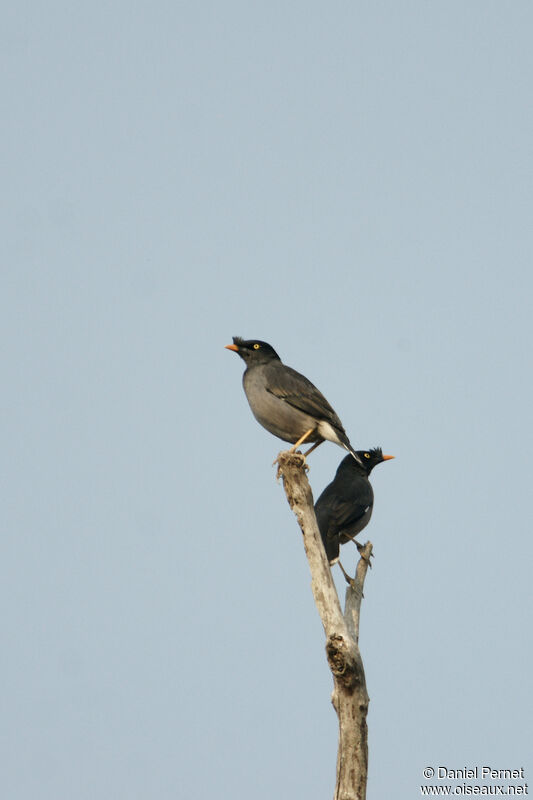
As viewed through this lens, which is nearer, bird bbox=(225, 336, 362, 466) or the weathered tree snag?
the weathered tree snag

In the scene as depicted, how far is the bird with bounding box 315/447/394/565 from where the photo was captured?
11.6 meters

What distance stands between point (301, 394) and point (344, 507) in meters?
2.09

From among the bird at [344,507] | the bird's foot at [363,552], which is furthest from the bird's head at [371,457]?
the bird's foot at [363,552]

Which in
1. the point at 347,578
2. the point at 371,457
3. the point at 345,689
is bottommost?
the point at 345,689

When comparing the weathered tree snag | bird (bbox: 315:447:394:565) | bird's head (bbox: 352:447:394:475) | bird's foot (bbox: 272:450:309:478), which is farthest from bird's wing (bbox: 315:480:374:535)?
the weathered tree snag

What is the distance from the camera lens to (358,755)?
7.41 metres

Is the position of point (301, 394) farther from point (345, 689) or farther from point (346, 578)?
point (345, 689)

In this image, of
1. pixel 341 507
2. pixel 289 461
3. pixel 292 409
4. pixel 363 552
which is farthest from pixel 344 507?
pixel 289 461

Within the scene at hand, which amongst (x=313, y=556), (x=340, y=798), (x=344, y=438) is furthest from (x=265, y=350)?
(x=340, y=798)

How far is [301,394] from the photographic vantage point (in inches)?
418

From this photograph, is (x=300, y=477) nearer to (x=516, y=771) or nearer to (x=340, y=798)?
(x=340, y=798)

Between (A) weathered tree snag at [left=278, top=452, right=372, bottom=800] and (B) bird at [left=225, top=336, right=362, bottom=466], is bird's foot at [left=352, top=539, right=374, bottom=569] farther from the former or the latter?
(A) weathered tree snag at [left=278, top=452, right=372, bottom=800]

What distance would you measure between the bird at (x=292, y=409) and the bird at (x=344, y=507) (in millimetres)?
1232

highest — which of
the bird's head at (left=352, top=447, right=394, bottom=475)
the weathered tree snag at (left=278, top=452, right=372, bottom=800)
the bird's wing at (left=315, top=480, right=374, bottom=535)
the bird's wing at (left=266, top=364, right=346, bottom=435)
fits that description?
the bird's head at (left=352, top=447, right=394, bottom=475)
